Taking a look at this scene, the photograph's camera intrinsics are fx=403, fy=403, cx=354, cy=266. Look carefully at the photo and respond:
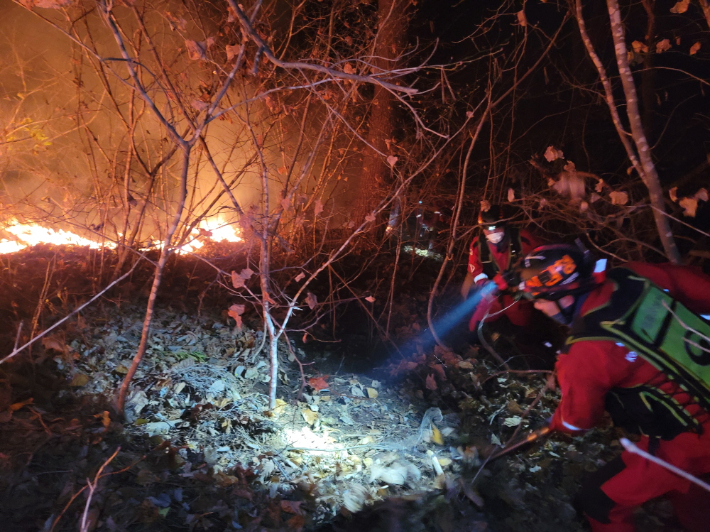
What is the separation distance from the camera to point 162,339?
15.5ft

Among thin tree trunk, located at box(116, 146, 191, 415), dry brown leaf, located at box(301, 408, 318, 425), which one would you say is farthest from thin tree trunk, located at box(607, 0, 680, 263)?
dry brown leaf, located at box(301, 408, 318, 425)

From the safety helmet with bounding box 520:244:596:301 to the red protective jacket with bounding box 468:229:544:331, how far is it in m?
1.80

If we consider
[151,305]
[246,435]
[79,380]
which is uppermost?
[151,305]

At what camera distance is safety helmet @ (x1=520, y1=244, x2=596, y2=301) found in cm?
259

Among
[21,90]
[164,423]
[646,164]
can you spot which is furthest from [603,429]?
[21,90]

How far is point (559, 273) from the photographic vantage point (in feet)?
8.56

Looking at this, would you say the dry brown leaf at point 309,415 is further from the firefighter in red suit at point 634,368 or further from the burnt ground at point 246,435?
the firefighter in red suit at point 634,368

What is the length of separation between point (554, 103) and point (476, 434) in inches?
299

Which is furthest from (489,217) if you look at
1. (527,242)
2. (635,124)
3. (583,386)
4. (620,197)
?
(583,386)

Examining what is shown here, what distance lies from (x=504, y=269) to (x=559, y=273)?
2.44 metres

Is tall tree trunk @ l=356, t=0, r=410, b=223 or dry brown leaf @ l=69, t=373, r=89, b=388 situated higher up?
tall tree trunk @ l=356, t=0, r=410, b=223

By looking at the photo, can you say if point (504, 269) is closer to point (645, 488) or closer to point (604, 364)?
point (604, 364)

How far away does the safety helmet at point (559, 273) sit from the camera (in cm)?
259

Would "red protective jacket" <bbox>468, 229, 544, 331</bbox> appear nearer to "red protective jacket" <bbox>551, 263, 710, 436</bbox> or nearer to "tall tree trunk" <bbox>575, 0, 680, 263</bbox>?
"tall tree trunk" <bbox>575, 0, 680, 263</bbox>
